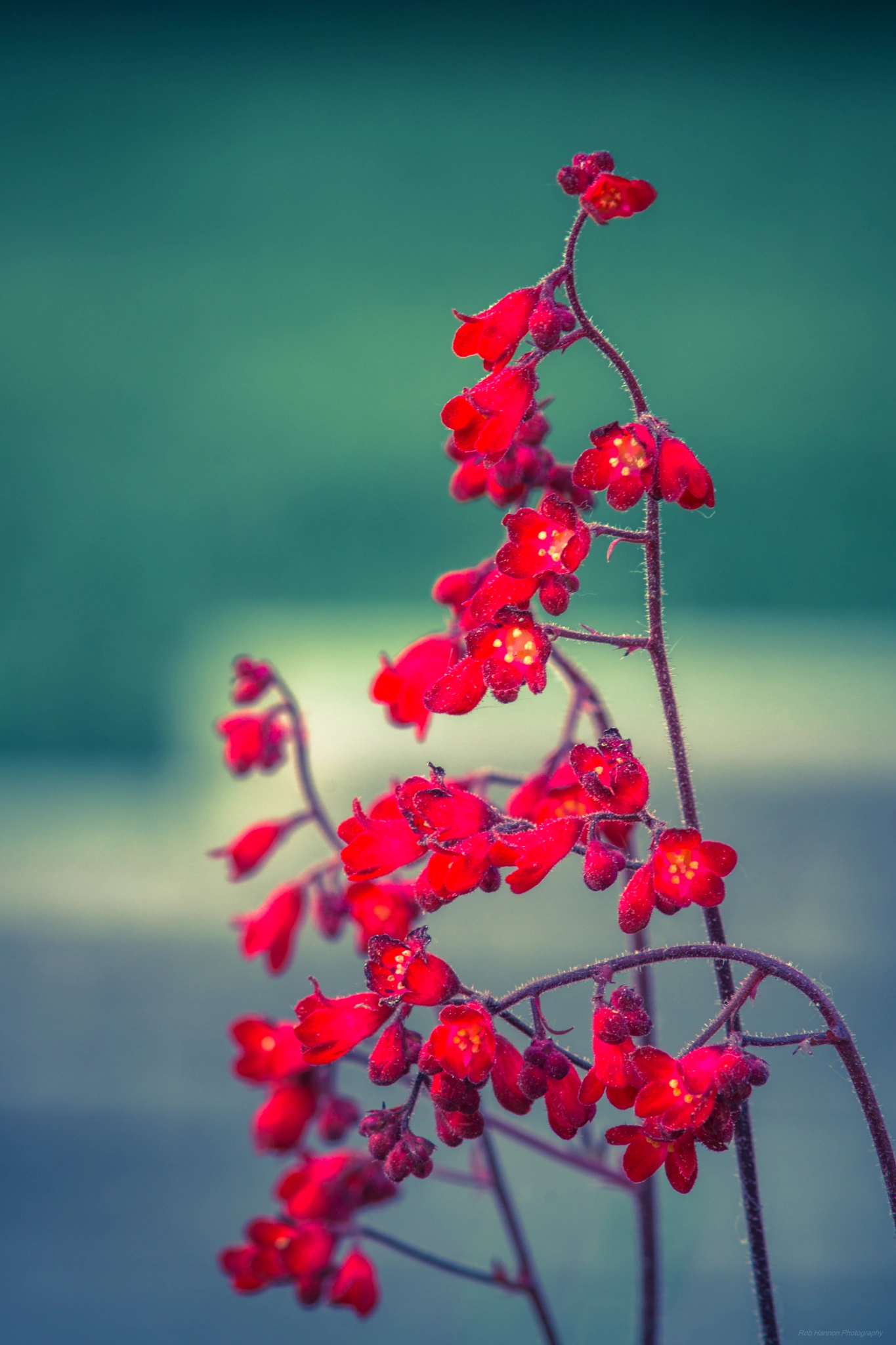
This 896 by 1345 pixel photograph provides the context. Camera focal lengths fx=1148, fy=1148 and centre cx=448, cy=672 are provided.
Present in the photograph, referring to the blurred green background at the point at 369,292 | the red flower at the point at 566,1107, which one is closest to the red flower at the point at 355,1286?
the red flower at the point at 566,1107

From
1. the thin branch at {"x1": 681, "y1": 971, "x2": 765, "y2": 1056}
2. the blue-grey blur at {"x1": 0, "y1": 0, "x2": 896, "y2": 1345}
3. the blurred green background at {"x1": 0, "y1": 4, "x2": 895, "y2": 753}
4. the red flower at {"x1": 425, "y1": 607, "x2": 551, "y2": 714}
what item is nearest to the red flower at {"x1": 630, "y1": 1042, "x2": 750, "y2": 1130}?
the thin branch at {"x1": 681, "y1": 971, "x2": 765, "y2": 1056}

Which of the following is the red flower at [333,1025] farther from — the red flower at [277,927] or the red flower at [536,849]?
the red flower at [277,927]

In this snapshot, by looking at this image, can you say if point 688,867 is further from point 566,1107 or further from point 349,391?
point 349,391

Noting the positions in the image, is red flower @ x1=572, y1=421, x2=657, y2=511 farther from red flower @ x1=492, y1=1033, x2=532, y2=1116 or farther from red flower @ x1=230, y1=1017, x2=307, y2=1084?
red flower @ x1=230, y1=1017, x2=307, y2=1084

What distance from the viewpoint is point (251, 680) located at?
558mm

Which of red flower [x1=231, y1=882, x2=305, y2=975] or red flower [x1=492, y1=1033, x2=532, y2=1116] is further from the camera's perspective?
red flower [x1=231, y1=882, x2=305, y2=975]

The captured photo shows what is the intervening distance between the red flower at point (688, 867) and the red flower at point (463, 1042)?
61 millimetres

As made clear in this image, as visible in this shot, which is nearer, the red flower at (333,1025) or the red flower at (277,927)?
the red flower at (333,1025)

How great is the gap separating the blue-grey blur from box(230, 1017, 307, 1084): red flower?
61cm

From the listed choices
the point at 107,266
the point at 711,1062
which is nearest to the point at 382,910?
the point at 711,1062

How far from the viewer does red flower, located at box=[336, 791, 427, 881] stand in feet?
1.17

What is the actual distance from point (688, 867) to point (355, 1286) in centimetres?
32

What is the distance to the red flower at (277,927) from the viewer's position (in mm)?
553

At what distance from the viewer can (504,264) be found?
165cm
